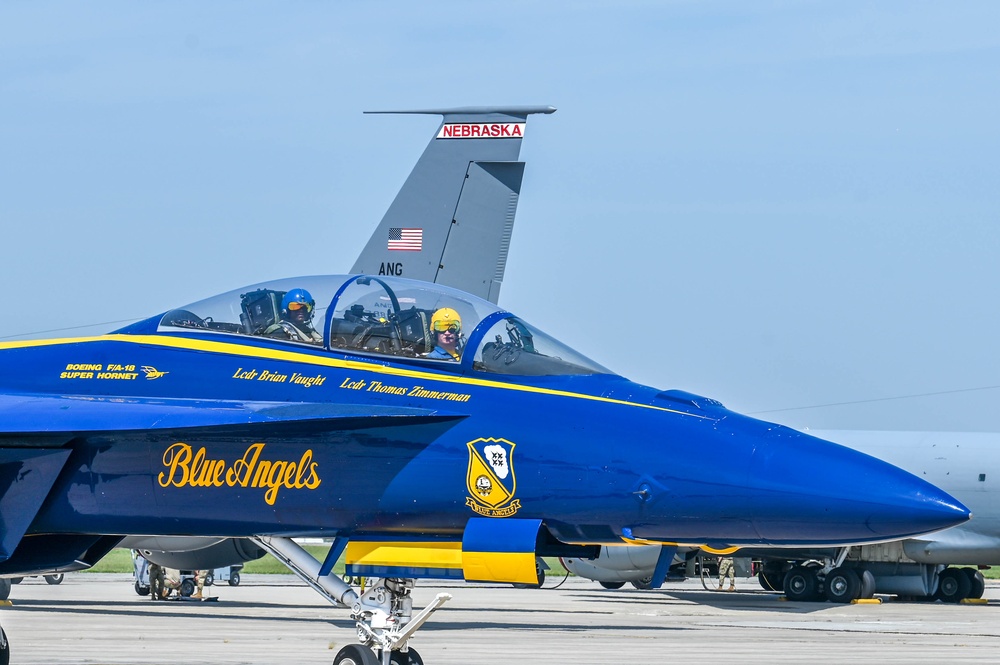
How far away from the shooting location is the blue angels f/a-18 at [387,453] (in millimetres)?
7375

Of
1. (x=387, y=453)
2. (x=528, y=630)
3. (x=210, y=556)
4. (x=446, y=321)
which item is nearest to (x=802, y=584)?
(x=528, y=630)

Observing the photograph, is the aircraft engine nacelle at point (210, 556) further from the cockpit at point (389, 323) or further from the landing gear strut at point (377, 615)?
the cockpit at point (389, 323)

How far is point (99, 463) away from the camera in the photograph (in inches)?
345

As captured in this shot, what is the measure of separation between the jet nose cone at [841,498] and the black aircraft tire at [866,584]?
77.2ft

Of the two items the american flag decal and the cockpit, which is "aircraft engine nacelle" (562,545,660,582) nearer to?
the american flag decal

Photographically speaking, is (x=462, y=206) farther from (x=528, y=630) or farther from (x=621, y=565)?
(x=621, y=565)

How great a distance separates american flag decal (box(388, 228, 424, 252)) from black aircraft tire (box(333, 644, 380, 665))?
1207 centimetres

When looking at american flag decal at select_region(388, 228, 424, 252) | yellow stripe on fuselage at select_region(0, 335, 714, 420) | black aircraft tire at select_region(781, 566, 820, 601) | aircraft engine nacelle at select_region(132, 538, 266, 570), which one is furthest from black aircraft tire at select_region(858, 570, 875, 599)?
yellow stripe on fuselage at select_region(0, 335, 714, 420)

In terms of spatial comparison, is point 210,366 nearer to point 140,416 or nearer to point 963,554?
point 140,416

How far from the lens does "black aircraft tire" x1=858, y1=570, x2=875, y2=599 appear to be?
29.7 meters

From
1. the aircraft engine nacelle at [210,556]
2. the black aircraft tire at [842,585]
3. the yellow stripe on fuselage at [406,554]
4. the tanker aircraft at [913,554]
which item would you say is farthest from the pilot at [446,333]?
the black aircraft tire at [842,585]

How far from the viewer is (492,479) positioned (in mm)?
7883

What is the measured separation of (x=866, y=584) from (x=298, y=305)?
23557mm

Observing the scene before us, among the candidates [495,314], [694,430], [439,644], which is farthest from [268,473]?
[439,644]
